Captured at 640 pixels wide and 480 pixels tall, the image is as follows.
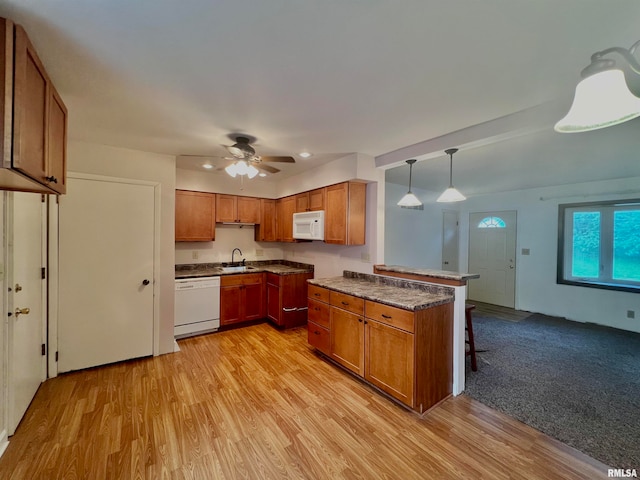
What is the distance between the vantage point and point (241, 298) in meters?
4.06

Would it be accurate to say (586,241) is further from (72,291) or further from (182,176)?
(72,291)

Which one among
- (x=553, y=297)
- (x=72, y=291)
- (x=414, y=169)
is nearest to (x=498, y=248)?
(x=553, y=297)

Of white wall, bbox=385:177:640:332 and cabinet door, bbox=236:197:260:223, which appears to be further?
cabinet door, bbox=236:197:260:223

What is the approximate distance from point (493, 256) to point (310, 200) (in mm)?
4408

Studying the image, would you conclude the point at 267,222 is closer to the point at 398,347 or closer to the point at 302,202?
the point at 302,202

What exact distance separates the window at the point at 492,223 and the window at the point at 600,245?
95 cm

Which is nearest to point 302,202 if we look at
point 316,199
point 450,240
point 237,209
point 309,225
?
point 316,199

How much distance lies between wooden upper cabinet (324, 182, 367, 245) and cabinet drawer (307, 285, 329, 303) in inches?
25.3

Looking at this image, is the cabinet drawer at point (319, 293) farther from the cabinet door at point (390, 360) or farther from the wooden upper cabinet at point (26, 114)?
the wooden upper cabinet at point (26, 114)

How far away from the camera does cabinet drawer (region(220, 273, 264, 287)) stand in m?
3.90

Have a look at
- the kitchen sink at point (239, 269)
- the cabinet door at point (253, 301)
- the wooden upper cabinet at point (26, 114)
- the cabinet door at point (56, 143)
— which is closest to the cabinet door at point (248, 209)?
the kitchen sink at point (239, 269)

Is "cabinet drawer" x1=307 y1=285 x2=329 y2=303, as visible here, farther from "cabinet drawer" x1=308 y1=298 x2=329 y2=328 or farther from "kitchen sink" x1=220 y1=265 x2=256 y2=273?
"kitchen sink" x1=220 y1=265 x2=256 y2=273

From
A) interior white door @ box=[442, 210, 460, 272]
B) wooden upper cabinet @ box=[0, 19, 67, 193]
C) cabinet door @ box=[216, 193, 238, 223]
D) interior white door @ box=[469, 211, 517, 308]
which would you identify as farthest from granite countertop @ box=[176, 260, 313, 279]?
interior white door @ box=[469, 211, 517, 308]

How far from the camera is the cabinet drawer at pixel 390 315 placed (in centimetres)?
212
